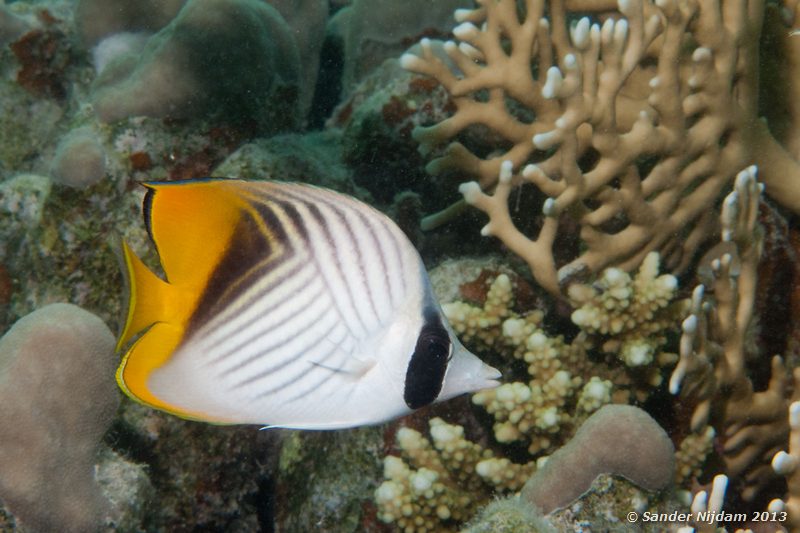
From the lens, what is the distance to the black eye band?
51.1 inches

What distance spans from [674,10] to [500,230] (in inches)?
46.8

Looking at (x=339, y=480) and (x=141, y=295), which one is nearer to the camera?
(x=141, y=295)

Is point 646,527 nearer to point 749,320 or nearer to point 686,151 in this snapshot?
point 749,320

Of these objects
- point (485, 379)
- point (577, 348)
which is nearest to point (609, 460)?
point (485, 379)

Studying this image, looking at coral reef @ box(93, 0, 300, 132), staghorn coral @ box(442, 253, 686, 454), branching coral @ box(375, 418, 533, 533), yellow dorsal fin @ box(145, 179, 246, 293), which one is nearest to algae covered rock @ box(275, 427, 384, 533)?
branching coral @ box(375, 418, 533, 533)

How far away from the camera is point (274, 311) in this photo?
4.11ft

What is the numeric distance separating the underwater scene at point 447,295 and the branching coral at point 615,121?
0.01 metres

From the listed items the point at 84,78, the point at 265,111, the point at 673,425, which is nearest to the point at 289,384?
the point at 673,425

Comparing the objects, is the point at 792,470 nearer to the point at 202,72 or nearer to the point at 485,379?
the point at 485,379

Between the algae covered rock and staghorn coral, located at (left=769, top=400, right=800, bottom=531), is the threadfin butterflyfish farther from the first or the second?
staghorn coral, located at (left=769, top=400, right=800, bottom=531)

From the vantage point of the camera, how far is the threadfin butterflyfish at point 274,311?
1208 mm

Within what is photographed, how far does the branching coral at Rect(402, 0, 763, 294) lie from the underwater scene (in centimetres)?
1

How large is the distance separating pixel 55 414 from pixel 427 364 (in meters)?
1.67

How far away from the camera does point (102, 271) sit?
2.88m
